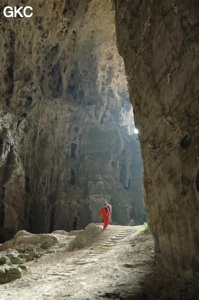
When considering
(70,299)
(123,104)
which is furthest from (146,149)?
(123,104)

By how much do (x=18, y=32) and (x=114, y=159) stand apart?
15.2m

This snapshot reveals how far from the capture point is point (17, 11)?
827 inches

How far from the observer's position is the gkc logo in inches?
818

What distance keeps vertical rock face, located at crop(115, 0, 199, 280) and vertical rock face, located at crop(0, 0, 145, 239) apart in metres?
15.3

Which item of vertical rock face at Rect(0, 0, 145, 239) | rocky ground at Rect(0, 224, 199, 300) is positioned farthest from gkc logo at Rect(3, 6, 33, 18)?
rocky ground at Rect(0, 224, 199, 300)

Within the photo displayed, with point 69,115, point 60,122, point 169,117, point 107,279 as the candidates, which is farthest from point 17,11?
point 107,279

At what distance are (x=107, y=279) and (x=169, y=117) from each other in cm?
382

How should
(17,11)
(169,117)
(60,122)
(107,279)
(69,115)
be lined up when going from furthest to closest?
(69,115) < (60,122) < (17,11) < (107,279) < (169,117)

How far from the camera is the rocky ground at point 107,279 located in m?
4.44

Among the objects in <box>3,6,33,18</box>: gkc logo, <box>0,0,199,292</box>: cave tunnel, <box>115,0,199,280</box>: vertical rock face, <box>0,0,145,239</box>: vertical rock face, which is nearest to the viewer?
<box>115,0,199,280</box>: vertical rock face

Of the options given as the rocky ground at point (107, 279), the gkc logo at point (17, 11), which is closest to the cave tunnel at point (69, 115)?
the gkc logo at point (17, 11)

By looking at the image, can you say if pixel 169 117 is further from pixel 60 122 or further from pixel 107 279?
pixel 60 122

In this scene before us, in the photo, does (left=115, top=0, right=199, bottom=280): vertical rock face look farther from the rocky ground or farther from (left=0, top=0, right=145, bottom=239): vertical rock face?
(left=0, top=0, right=145, bottom=239): vertical rock face

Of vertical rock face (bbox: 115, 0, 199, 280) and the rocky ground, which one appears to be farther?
the rocky ground
